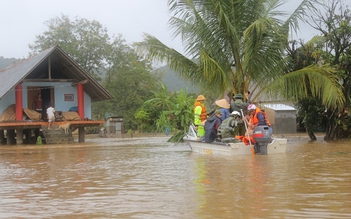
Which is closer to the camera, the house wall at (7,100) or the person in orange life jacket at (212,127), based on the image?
the person in orange life jacket at (212,127)

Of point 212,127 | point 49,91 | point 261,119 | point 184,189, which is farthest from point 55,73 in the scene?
point 184,189

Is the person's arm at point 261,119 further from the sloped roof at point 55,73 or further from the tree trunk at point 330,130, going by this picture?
the sloped roof at point 55,73

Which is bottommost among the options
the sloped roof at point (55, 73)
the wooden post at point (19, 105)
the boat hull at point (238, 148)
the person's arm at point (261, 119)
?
the boat hull at point (238, 148)

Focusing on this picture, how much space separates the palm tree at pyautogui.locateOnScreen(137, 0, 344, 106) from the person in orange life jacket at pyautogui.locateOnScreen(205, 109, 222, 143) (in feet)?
9.43

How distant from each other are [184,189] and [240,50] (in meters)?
10.6

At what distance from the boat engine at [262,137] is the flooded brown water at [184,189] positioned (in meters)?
Answer: 0.99

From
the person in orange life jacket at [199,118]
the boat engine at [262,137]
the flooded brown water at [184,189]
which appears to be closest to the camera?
the flooded brown water at [184,189]

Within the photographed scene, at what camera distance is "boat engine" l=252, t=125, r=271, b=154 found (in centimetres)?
1208

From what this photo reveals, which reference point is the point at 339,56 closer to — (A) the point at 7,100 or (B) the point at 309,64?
(B) the point at 309,64

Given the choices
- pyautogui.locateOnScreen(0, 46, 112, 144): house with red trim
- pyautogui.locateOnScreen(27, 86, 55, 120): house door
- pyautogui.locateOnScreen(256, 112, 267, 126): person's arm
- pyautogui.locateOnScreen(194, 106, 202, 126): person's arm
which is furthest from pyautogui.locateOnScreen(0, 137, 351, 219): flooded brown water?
pyautogui.locateOnScreen(27, 86, 55, 120): house door

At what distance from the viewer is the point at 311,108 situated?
19875mm

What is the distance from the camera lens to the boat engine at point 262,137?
39.6 ft

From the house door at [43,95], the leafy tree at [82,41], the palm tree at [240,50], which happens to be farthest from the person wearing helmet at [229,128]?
the leafy tree at [82,41]

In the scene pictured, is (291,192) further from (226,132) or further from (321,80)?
(321,80)
